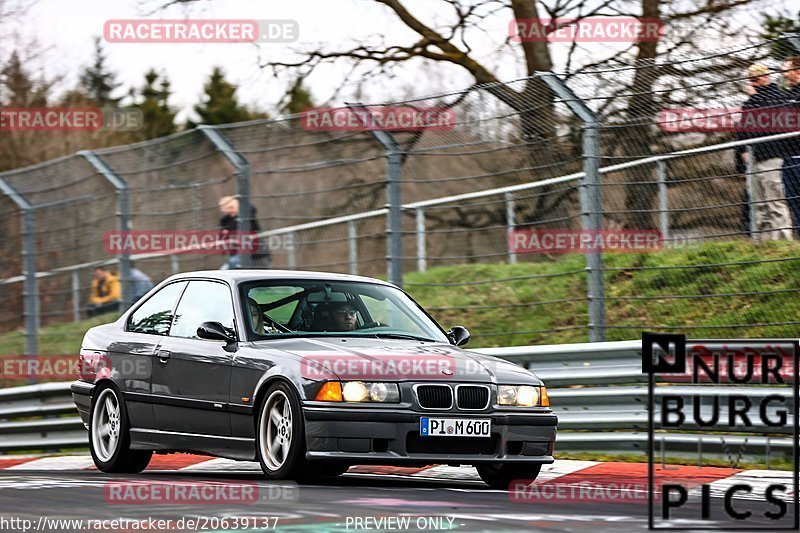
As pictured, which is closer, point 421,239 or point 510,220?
point 510,220

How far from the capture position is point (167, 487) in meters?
8.85

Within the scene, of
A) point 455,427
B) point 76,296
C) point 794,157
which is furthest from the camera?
point 76,296

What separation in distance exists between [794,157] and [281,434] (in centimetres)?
491

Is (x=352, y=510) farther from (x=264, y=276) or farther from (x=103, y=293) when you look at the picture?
(x=103, y=293)

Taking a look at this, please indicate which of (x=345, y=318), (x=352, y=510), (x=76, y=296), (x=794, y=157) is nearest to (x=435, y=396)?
(x=345, y=318)

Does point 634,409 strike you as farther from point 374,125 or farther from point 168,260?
point 168,260

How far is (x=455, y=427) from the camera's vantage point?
893 cm

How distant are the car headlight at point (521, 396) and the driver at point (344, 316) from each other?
1296mm

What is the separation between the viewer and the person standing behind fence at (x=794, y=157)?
37.0ft

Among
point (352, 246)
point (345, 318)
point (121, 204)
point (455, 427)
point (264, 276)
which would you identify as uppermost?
point (121, 204)

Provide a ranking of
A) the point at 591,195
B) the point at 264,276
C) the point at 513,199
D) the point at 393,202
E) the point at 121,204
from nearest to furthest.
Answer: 1. the point at 264,276
2. the point at 591,195
3. the point at 393,202
4. the point at 513,199
5. the point at 121,204

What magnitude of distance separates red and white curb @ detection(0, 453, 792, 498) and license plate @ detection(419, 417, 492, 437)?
3.20ft

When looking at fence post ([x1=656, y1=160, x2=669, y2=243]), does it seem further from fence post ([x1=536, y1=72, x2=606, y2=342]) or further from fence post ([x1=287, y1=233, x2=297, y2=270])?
fence post ([x1=287, y1=233, x2=297, y2=270])

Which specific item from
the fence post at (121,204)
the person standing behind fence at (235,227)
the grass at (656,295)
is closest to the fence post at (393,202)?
the grass at (656,295)
